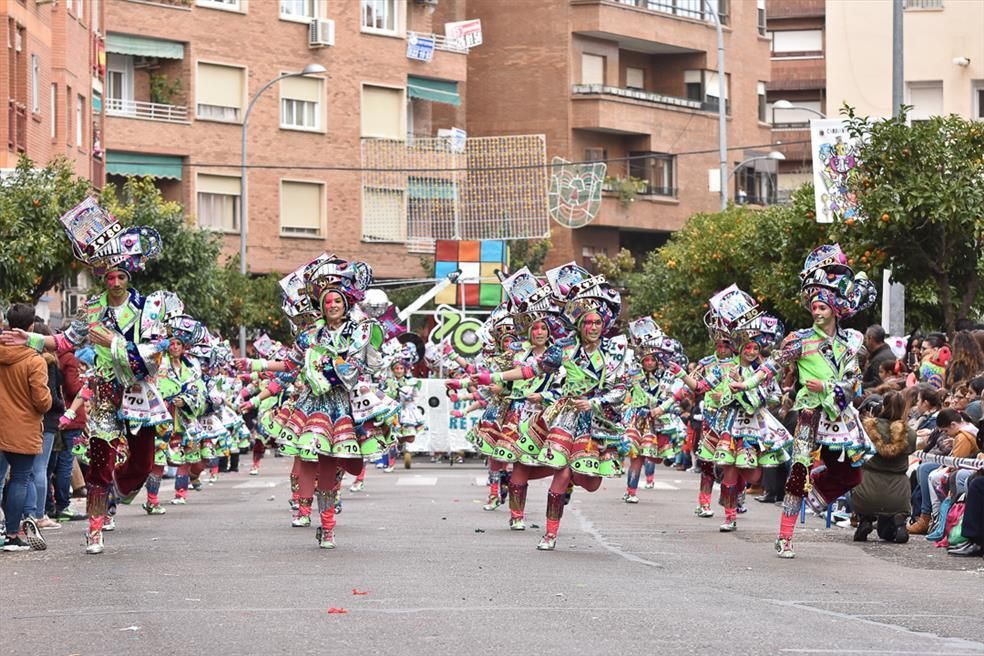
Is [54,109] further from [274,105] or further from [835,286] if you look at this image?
[835,286]

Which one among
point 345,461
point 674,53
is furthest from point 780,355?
point 674,53

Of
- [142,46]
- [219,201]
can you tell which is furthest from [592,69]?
[142,46]

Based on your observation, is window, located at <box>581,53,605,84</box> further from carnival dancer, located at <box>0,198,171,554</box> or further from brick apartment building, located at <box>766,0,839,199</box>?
carnival dancer, located at <box>0,198,171,554</box>

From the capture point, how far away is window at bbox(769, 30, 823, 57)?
85.0 metres

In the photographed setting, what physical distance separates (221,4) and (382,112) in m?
6.56

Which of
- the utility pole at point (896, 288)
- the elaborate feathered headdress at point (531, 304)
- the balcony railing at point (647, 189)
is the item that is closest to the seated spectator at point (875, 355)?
the elaborate feathered headdress at point (531, 304)

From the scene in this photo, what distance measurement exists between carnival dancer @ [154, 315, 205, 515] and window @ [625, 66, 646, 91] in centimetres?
4825

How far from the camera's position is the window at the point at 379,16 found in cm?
6424

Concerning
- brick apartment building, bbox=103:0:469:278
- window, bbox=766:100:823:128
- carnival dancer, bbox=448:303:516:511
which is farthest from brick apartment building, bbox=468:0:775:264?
carnival dancer, bbox=448:303:516:511

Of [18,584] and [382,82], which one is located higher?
[382,82]

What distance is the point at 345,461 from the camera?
17.0 m

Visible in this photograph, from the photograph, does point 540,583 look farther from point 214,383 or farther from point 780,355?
point 214,383

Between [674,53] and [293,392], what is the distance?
5654cm

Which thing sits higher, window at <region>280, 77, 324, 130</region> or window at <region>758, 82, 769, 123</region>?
window at <region>758, 82, 769, 123</region>
